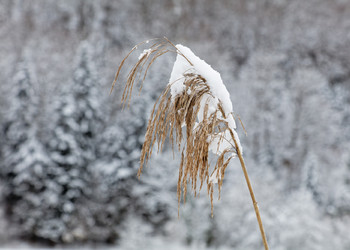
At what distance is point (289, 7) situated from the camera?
1981 centimetres

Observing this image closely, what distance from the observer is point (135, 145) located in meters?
9.34

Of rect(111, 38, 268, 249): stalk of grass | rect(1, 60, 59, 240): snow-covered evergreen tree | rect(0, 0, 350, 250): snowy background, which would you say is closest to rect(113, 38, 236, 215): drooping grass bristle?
rect(111, 38, 268, 249): stalk of grass

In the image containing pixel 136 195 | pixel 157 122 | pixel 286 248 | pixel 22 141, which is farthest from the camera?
pixel 22 141

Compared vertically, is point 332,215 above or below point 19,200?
below

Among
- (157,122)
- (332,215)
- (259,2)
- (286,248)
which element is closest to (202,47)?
(259,2)

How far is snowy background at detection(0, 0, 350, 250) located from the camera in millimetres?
A: 8664

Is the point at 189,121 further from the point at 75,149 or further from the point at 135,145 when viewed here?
the point at 75,149

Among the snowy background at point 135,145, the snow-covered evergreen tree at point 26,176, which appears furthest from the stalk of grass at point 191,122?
the snow-covered evergreen tree at point 26,176

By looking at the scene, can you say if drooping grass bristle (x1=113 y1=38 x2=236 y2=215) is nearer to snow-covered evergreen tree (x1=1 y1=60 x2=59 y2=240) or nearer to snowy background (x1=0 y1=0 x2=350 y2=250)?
snowy background (x1=0 y1=0 x2=350 y2=250)

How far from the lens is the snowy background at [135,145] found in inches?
341

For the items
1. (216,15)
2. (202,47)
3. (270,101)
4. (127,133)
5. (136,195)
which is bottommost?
(136,195)

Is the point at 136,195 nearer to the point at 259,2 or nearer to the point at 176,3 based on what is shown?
the point at 176,3

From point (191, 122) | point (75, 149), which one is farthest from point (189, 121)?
point (75, 149)

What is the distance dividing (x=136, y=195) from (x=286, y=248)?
3.56m
